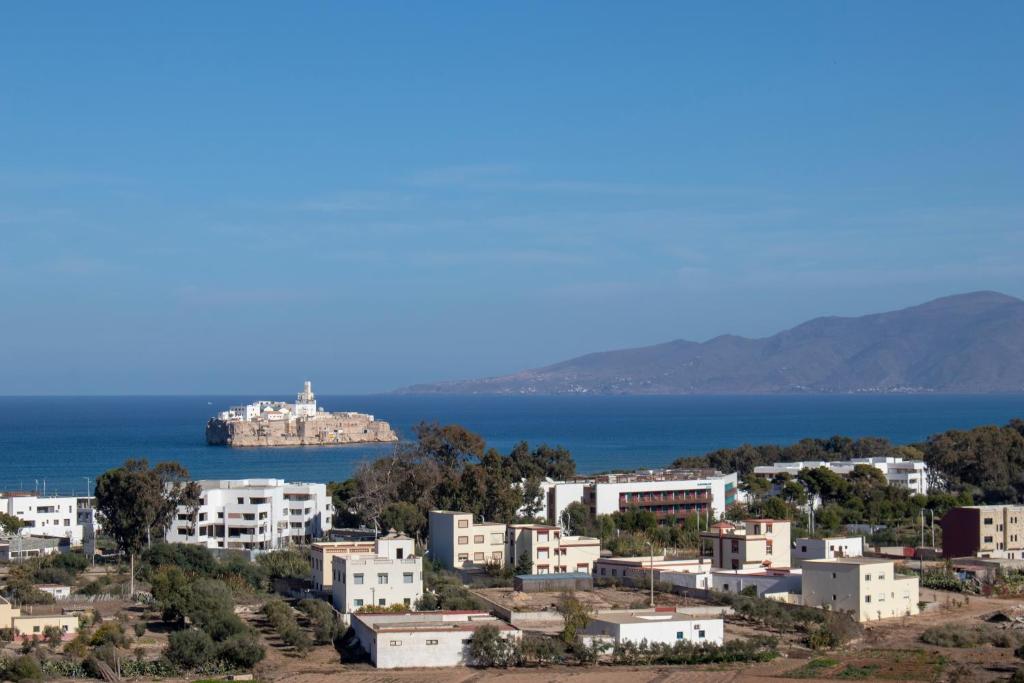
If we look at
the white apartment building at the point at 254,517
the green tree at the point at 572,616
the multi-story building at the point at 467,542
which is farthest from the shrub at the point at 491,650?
the white apartment building at the point at 254,517

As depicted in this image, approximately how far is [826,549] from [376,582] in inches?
547

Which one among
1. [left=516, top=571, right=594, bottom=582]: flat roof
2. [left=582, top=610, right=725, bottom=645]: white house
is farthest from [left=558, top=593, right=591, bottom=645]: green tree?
[left=516, top=571, right=594, bottom=582]: flat roof

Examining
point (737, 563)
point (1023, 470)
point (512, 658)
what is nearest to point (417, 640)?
point (512, 658)

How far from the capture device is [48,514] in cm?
5494

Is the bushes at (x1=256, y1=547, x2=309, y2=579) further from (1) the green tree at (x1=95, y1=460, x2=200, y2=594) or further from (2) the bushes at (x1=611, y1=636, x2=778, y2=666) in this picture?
(2) the bushes at (x1=611, y1=636, x2=778, y2=666)

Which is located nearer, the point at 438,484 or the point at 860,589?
the point at 860,589

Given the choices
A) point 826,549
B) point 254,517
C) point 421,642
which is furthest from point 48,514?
point 826,549

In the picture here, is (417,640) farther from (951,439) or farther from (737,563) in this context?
(951,439)

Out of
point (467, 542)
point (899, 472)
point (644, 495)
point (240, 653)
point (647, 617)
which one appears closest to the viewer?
point (240, 653)

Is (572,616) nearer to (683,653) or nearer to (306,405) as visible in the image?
(683,653)

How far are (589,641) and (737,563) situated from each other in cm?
1118

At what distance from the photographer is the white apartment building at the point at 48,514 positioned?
54281 millimetres

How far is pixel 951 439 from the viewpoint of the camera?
70062 millimetres

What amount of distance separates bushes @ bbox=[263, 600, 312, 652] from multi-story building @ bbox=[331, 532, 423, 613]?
4.93ft
